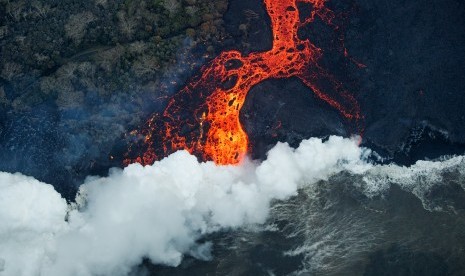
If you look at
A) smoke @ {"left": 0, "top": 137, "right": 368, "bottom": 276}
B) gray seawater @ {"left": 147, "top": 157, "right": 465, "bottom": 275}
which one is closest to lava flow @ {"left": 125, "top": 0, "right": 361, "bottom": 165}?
smoke @ {"left": 0, "top": 137, "right": 368, "bottom": 276}

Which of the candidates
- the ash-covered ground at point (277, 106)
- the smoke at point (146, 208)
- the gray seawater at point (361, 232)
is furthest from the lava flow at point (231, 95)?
the gray seawater at point (361, 232)

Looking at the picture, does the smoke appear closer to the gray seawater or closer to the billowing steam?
the billowing steam

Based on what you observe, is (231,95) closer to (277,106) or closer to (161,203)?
(277,106)

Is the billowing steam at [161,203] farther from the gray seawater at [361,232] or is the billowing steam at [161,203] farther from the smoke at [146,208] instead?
the gray seawater at [361,232]

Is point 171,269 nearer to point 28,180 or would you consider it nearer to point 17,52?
point 28,180

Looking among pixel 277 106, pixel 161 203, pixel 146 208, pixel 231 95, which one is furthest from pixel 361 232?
pixel 146 208

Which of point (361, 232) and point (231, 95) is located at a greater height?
point (231, 95)
